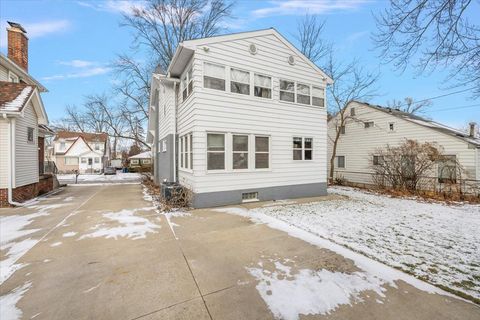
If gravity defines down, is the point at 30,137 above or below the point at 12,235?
above

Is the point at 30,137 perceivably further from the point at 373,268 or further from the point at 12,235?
the point at 373,268

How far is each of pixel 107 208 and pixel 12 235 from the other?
3.03 meters

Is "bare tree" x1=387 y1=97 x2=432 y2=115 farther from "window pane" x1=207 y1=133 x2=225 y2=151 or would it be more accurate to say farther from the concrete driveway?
the concrete driveway

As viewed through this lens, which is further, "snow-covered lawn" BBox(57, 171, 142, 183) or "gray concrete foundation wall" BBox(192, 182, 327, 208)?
"snow-covered lawn" BBox(57, 171, 142, 183)

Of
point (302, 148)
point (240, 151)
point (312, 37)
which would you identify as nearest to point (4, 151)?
point (240, 151)

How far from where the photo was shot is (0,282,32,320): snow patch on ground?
253cm

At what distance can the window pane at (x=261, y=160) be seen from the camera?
903 centimetres

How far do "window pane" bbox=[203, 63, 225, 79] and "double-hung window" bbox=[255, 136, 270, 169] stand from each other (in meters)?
2.79

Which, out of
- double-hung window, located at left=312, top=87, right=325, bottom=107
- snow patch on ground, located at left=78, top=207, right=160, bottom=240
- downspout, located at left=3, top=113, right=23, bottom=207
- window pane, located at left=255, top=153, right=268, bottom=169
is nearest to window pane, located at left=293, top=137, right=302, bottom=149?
window pane, located at left=255, top=153, right=268, bottom=169

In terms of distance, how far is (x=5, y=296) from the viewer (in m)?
2.93

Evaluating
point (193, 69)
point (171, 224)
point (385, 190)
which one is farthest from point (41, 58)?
point (385, 190)

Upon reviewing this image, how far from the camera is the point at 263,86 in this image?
30.1 feet

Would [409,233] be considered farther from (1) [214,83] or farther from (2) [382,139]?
(2) [382,139]

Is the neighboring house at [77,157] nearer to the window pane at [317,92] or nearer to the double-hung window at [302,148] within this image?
the double-hung window at [302,148]
